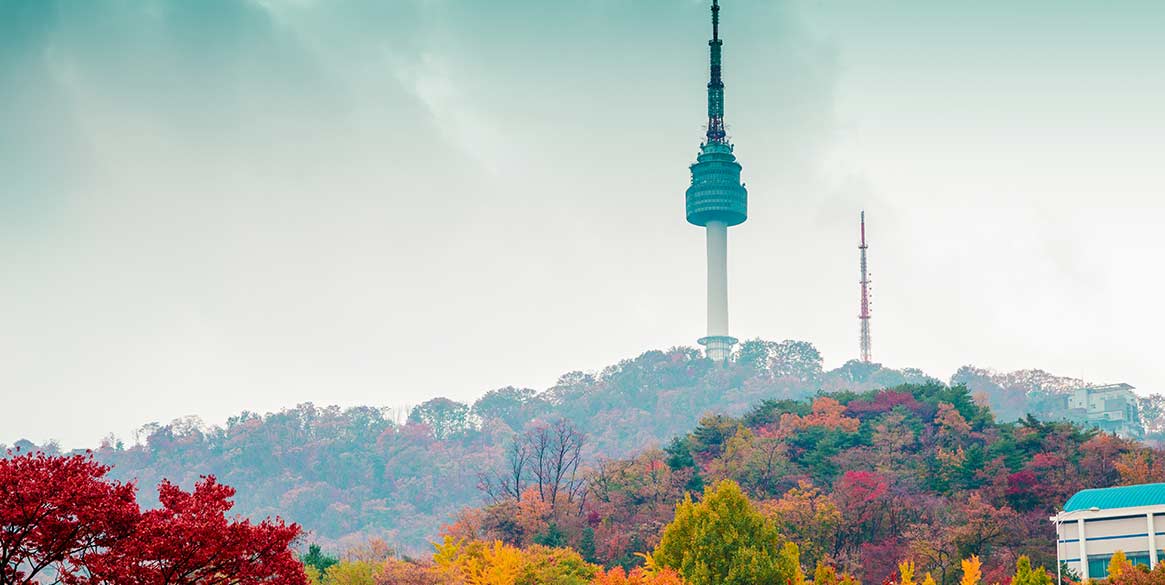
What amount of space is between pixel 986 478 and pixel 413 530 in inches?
4166

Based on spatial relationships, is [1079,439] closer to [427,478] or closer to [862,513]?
[862,513]

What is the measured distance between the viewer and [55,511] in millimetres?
26344

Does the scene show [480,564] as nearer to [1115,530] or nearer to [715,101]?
[1115,530]

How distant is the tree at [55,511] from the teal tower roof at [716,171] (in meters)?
162

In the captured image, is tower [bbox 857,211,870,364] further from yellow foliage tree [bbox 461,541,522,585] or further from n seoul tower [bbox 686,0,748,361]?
yellow foliage tree [bbox 461,541,522,585]

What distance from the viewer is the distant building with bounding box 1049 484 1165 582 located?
192ft

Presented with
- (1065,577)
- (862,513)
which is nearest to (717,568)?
(1065,577)

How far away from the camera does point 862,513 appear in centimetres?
7475

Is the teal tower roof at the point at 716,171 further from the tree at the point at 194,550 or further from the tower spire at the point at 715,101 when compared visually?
the tree at the point at 194,550

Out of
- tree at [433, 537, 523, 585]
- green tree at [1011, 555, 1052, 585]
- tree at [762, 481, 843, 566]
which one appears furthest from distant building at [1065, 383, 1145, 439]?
green tree at [1011, 555, 1052, 585]

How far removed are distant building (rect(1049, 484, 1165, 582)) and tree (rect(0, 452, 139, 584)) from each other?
44380 millimetres

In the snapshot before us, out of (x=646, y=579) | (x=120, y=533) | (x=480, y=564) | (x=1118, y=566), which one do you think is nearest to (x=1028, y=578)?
(x=1118, y=566)

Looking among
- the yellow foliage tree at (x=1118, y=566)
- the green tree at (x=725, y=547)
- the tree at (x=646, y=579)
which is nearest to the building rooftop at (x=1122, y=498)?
the yellow foliage tree at (x=1118, y=566)

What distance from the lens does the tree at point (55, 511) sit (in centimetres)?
2598
